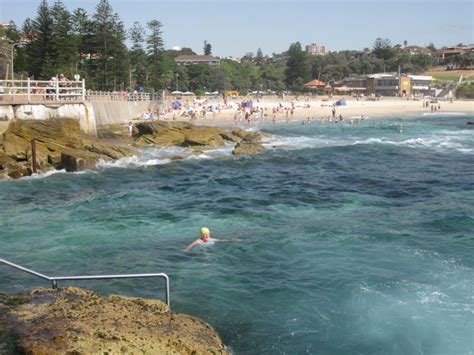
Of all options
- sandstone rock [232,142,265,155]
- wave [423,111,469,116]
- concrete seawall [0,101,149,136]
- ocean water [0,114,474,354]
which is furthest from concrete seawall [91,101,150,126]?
wave [423,111,469,116]

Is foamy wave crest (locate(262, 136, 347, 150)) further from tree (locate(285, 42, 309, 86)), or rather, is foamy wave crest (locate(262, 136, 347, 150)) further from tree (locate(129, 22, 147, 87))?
tree (locate(285, 42, 309, 86))

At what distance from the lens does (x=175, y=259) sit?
12734 millimetres

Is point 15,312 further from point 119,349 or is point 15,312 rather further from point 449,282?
point 449,282

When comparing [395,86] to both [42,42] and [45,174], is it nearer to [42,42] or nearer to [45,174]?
[42,42]

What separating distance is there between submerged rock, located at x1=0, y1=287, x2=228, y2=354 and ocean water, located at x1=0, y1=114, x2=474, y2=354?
190 centimetres

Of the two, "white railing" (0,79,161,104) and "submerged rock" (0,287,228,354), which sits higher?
"white railing" (0,79,161,104)

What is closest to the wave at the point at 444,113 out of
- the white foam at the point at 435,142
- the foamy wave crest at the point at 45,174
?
the white foam at the point at 435,142

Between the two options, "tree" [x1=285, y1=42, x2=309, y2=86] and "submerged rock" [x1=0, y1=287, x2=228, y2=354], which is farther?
"tree" [x1=285, y1=42, x2=309, y2=86]

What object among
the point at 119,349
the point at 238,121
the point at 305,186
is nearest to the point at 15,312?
the point at 119,349

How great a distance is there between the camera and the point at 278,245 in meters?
13.8

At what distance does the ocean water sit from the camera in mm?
9367

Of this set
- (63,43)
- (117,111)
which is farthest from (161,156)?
(63,43)

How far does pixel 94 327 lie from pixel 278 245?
7994 mm

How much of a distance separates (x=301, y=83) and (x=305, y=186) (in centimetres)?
10813
